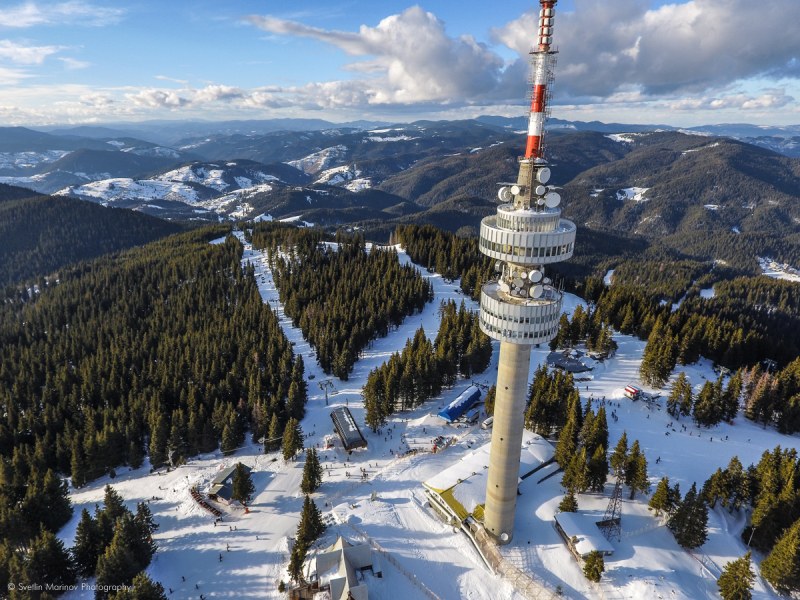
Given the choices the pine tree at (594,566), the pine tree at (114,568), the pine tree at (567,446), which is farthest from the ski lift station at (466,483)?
the pine tree at (114,568)

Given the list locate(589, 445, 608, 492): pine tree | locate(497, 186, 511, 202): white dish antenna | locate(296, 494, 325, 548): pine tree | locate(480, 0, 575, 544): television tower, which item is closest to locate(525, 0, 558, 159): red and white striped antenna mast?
Answer: locate(480, 0, 575, 544): television tower

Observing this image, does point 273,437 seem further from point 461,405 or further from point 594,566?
point 594,566

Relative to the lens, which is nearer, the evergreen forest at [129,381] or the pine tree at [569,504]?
the pine tree at [569,504]

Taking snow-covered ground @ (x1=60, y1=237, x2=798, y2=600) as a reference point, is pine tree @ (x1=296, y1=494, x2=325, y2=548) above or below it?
above

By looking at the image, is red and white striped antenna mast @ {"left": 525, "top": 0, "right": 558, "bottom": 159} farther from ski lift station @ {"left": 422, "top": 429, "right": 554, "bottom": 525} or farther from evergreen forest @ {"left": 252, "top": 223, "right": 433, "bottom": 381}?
evergreen forest @ {"left": 252, "top": 223, "right": 433, "bottom": 381}

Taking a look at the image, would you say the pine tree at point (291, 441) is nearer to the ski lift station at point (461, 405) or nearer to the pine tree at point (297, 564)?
the pine tree at point (297, 564)

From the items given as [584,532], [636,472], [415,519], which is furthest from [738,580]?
[415,519]

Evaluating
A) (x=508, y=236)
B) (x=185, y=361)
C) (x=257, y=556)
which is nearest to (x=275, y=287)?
(x=185, y=361)
